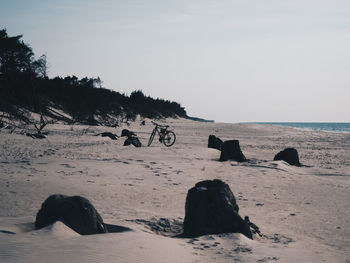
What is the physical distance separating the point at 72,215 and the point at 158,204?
2.34 metres

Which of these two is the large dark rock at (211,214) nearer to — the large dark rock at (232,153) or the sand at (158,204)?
the sand at (158,204)

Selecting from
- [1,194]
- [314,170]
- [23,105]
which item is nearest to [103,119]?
[23,105]

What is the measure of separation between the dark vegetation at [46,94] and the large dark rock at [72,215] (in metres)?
19.6

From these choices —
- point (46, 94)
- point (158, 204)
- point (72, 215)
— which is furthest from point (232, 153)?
point (46, 94)

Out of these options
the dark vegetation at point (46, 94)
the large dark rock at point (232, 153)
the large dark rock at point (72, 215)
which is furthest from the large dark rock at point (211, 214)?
Result: the dark vegetation at point (46, 94)

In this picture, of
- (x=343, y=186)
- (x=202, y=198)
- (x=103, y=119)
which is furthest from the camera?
(x=103, y=119)

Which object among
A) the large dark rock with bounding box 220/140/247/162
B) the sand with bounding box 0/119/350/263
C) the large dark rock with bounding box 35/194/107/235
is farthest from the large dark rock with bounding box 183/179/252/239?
the large dark rock with bounding box 220/140/247/162

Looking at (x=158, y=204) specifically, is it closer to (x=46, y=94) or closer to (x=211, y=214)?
(x=211, y=214)

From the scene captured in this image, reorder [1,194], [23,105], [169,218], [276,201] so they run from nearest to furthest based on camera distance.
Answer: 1. [169,218]
2. [1,194]
3. [276,201]
4. [23,105]

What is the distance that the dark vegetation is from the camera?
2614cm

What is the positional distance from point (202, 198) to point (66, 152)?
8.50 m

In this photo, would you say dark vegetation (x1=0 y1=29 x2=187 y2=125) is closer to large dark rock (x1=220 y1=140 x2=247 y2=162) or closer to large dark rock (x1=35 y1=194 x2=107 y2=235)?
large dark rock (x1=220 y1=140 x2=247 y2=162)

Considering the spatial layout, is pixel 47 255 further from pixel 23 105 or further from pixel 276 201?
pixel 23 105

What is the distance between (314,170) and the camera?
1164 centimetres
